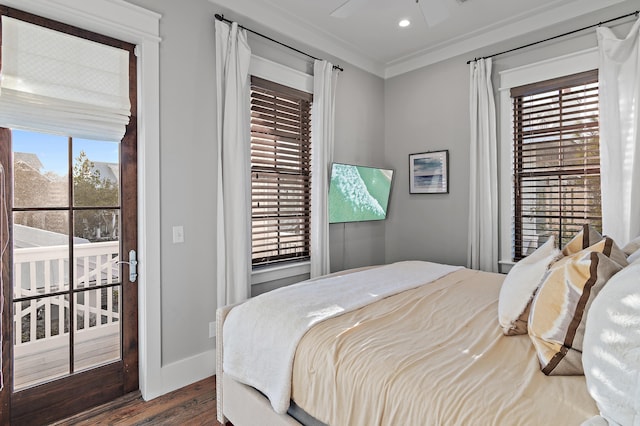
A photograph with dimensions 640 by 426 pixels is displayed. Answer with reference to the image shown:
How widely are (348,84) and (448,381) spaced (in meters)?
3.23

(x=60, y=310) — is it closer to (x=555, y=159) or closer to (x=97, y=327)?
(x=97, y=327)

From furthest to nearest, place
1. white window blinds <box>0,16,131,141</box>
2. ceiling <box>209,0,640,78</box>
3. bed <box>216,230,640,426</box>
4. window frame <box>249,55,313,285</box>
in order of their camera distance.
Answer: window frame <box>249,55,313,285</box>
ceiling <box>209,0,640,78</box>
white window blinds <box>0,16,131,141</box>
bed <box>216,230,640,426</box>

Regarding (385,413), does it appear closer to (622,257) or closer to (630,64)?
(622,257)

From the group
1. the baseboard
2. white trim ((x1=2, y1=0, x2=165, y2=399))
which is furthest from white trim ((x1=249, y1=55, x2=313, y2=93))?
the baseboard

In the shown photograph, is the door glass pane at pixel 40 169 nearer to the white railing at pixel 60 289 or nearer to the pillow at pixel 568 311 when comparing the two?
the white railing at pixel 60 289

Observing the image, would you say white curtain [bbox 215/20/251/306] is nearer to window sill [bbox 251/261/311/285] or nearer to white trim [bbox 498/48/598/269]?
window sill [bbox 251/261/311/285]

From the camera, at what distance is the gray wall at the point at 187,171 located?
2.37m

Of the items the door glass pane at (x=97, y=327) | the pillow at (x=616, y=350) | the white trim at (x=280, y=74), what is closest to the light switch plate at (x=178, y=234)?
the door glass pane at (x=97, y=327)

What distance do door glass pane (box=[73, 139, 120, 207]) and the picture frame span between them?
9.49 feet

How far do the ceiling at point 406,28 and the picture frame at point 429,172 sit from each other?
3.31 feet

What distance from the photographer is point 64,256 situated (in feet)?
6.87

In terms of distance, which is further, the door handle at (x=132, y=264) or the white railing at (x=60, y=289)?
the door handle at (x=132, y=264)

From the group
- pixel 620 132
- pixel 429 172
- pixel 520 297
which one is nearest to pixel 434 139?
pixel 429 172

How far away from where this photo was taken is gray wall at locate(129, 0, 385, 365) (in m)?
2.37
